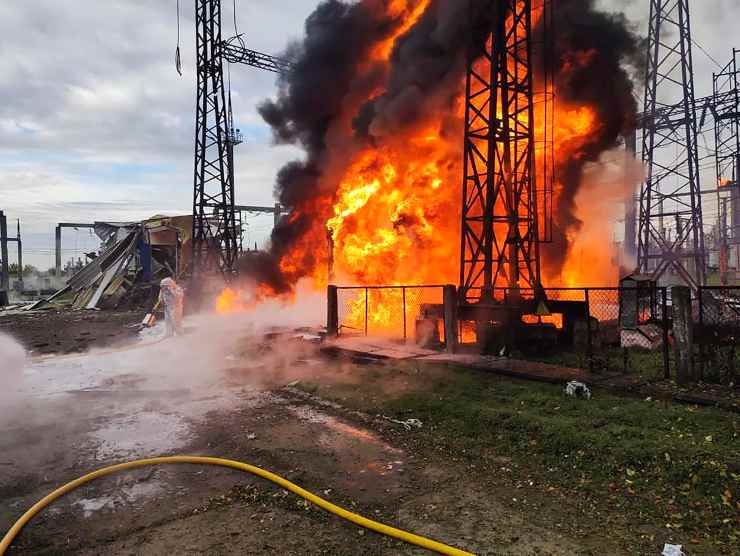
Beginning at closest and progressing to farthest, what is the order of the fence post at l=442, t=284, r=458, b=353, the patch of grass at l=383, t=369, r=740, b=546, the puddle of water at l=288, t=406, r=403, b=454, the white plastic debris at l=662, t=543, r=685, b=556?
the white plastic debris at l=662, t=543, r=685, b=556 < the patch of grass at l=383, t=369, r=740, b=546 < the puddle of water at l=288, t=406, r=403, b=454 < the fence post at l=442, t=284, r=458, b=353

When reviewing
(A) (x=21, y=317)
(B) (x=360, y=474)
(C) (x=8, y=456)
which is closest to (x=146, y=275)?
(A) (x=21, y=317)

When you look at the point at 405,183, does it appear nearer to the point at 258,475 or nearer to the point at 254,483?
the point at 258,475

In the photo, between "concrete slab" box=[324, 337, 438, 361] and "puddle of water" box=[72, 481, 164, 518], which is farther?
"concrete slab" box=[324, 337, 438, 361]

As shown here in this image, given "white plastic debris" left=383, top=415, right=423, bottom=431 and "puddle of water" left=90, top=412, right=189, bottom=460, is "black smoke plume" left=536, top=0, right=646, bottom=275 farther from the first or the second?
"puddle of water" left=90, top=412, right=189, bottom=460

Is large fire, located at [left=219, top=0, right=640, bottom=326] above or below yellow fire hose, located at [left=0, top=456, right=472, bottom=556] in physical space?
above

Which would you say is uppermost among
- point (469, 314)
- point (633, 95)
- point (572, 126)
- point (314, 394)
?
point (633, 95)

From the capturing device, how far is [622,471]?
18.1 feet

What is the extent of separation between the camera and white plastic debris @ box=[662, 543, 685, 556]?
156 inches

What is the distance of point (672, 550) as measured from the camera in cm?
401

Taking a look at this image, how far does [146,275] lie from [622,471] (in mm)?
31633

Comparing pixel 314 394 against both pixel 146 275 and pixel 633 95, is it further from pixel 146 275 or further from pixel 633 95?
pixel 146 275

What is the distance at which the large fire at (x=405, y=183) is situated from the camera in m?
17.5

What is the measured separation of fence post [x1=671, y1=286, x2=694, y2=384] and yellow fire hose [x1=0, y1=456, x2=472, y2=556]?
6193mm

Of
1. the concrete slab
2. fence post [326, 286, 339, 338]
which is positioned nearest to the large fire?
fence post [326, 286, 339, 338]
